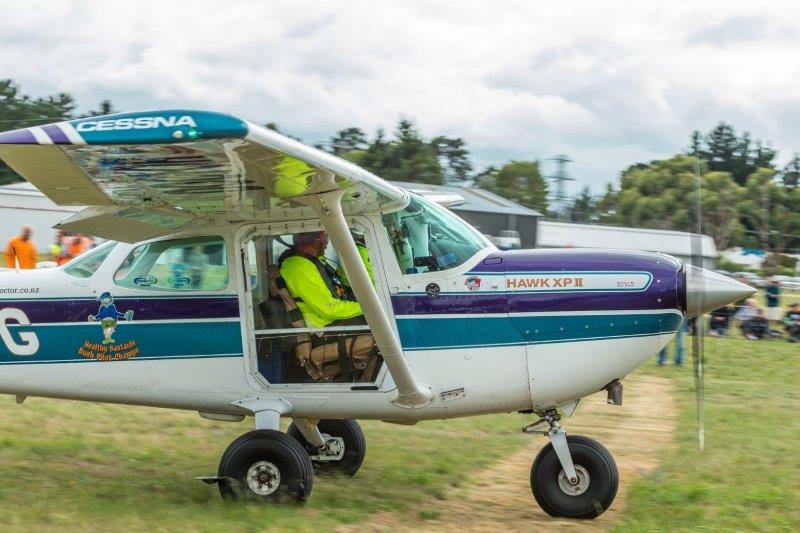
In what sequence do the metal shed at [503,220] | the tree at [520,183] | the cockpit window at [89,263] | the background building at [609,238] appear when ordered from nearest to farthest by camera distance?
the cockpit window at [89,263] → the metal shed at [503,220] → the background building at [609,238] → the tree at [520,183]

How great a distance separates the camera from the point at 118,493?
22.5 feet

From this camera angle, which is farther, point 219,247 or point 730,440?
point 730,440

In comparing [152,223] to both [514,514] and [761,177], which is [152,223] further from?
[761,177]

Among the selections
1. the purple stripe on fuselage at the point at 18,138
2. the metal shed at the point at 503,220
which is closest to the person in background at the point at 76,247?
the purple stripe on fuselage at the point at 18,138

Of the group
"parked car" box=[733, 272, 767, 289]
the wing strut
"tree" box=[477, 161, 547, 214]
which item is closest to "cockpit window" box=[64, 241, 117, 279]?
the wing strut

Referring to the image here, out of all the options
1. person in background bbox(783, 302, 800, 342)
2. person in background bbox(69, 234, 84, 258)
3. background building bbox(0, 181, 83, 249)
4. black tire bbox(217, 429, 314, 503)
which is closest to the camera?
black tire bbox(217, 429, 314, 503)

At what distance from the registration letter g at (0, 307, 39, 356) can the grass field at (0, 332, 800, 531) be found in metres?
1.03

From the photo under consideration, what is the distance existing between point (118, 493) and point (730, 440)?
6.21 meters

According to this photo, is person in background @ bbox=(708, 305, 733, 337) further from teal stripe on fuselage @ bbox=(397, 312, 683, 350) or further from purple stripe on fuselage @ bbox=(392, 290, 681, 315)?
purple stripe on fuselage @ bbox=(392, 290, 681, 315)

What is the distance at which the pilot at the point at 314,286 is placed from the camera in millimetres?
6617

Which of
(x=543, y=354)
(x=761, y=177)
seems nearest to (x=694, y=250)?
(x=543, y=354)

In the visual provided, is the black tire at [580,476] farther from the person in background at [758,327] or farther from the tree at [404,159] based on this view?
the tree at [404,159]

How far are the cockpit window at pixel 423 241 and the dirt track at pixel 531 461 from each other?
70.3 inches

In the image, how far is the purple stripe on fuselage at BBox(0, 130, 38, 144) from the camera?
15.3 feet
